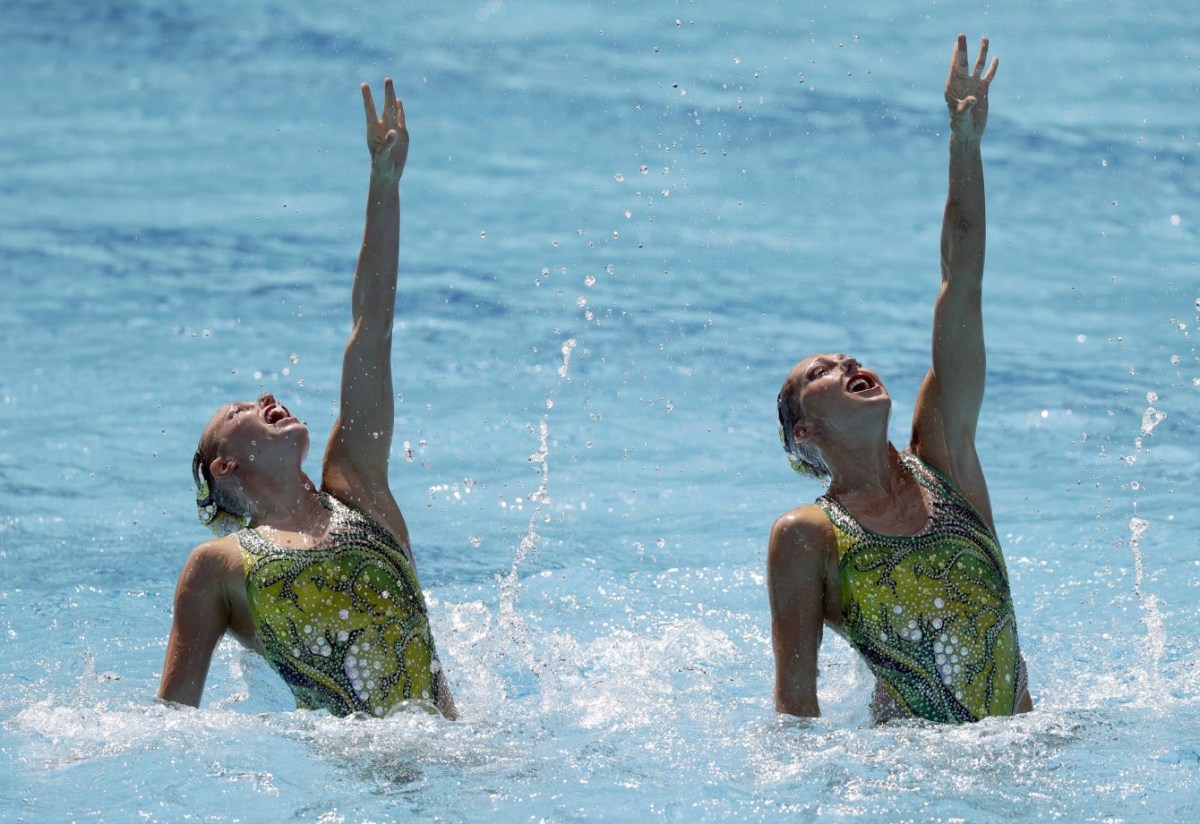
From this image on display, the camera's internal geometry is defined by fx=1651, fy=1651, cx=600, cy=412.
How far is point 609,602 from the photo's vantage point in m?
5.63

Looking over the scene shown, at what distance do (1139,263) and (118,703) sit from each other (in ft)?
20.4

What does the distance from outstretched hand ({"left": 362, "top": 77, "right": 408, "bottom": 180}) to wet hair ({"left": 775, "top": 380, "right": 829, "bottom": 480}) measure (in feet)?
3.81

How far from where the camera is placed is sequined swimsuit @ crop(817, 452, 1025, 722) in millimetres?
3885

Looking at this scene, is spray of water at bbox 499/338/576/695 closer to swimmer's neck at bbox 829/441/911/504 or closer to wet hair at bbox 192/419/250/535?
wet hair at bbox 192/419/250/535

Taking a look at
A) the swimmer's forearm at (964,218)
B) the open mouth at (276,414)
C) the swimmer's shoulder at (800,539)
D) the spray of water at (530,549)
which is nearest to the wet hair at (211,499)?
the open mouth at (276,414)

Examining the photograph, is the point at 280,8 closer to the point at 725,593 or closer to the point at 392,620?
the point at 725,593

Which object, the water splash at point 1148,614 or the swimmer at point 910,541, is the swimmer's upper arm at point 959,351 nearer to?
the swimmer at point 910,541

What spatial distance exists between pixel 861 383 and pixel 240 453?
1551 mm

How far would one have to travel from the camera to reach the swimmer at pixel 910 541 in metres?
3.87

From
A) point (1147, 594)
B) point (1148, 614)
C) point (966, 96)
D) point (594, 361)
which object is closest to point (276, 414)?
point (966, 96)

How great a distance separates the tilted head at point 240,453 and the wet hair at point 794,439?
3.88 ft

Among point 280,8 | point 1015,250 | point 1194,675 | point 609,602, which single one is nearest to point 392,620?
point 609,602

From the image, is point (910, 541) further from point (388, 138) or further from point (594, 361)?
point (594, 361)

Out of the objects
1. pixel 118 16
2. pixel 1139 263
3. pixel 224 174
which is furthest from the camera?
pixel 118 16
